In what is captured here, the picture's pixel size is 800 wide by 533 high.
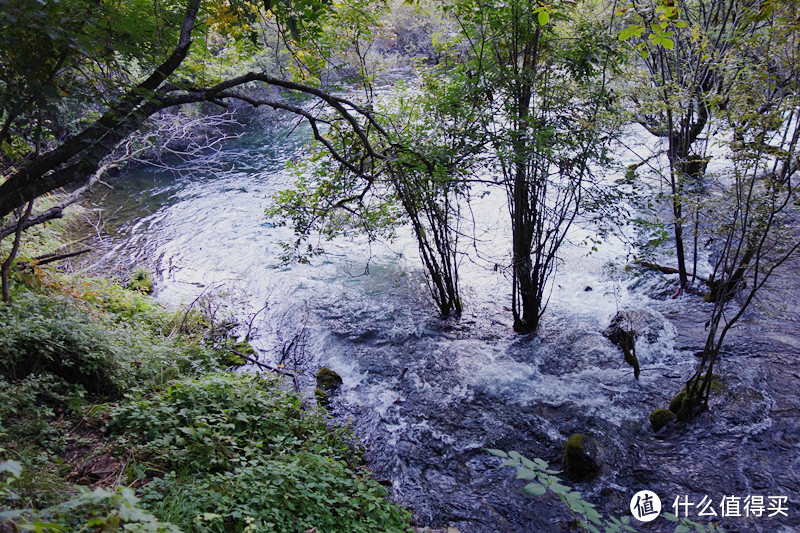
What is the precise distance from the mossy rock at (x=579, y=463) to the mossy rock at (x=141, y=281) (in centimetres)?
759

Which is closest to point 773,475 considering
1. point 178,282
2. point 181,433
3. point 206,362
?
point 181,433

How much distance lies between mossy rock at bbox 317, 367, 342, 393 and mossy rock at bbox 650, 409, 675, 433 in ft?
11.8

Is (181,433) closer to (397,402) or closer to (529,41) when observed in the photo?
(397,402)

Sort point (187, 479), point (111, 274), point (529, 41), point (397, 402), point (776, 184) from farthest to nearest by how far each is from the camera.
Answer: point (111, 274), point (397, 402), point (529, 41), point (776, 184), point (187, 479)

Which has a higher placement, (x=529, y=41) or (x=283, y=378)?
(x=529, y=41)

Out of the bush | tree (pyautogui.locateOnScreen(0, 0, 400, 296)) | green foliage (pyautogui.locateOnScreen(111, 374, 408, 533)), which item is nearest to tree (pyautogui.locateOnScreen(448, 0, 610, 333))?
tree (pyautogui.locateOnScreen(0, 0, 400, 296))

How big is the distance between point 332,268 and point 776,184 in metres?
7.04

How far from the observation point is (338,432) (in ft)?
14.8

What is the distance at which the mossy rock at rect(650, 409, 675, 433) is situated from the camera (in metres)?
4.63

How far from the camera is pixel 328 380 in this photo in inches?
224

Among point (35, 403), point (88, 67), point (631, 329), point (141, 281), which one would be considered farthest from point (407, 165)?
point (141, 281)

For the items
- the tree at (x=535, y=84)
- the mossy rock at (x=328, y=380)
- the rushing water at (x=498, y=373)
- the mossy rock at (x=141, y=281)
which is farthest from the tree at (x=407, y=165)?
the mossy rock at (x=141, y=281)

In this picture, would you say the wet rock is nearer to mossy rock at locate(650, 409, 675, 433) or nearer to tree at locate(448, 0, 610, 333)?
mossy rock at locate(650, 409, 675, 433)

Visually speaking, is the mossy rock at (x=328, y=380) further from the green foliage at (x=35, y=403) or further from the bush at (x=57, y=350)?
the green foliage at (x=35, y=403)
